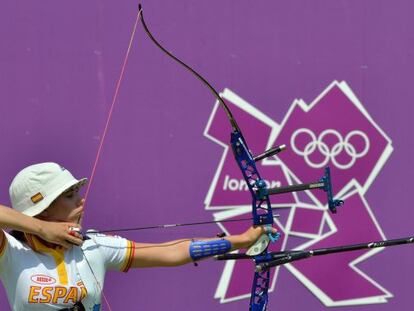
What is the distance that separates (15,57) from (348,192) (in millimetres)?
1169

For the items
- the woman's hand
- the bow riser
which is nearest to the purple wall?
the bow riser

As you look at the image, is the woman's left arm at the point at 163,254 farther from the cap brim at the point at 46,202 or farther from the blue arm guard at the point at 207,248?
the cap brim at the point at 46,202

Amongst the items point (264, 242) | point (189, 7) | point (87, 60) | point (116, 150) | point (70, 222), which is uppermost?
point (189, 7)

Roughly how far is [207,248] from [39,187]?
413 mm

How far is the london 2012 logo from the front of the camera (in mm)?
2832

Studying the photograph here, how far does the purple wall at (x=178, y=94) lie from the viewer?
8.76 ft

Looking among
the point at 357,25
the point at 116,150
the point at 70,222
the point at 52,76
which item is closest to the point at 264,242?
the point at 70,222

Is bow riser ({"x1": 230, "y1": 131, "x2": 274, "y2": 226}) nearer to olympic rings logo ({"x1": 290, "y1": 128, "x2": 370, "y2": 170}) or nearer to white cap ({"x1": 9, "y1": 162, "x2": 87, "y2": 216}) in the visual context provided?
white cap ({"x1": 9, "y1": 162, "x2": 87, "y2": 216})

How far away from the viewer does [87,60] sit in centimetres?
271

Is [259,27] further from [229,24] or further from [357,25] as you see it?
[357,25]

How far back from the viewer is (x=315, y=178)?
2900 mm

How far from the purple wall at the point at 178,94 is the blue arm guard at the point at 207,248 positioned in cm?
77

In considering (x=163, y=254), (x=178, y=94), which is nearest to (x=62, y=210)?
(x=163, y=254)

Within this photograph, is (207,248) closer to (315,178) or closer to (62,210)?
(62,210)
